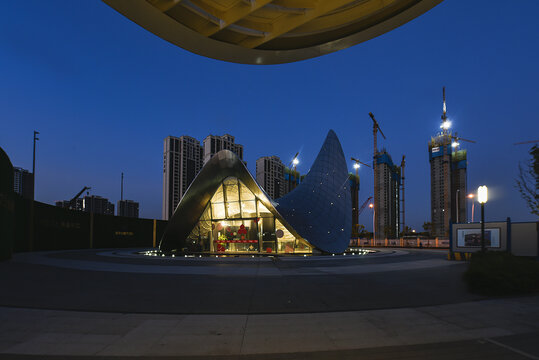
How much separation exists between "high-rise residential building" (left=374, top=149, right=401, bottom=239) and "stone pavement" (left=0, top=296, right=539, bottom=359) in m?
122

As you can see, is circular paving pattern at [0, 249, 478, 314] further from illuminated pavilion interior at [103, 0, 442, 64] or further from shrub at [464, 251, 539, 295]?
illuminated pavilion interior at [103, 0, 442, 64]

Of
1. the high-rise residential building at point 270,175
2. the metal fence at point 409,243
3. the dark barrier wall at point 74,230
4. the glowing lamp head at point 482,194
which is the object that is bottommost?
the metal fence at point 409,243

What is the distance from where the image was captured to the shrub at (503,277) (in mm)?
8734

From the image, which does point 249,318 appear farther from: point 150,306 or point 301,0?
point 301,0

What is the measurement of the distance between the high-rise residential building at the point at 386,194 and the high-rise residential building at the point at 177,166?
244ft

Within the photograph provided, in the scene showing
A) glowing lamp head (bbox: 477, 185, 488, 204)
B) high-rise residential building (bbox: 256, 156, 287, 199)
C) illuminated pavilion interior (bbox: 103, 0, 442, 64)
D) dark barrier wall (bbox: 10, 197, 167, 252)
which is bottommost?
dark barrier wall (bbox: 10, 197, 167, 252)

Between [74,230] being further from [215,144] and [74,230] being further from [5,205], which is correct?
[215,144]

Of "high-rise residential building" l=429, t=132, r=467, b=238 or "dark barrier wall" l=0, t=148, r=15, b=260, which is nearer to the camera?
"dark barrier wall" l=0, t=148, r=15, b=260

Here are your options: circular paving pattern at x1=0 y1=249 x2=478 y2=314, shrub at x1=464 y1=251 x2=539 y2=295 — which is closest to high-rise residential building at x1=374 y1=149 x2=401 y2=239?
shrub at x1=464 y1=251 x2=539 y2=295

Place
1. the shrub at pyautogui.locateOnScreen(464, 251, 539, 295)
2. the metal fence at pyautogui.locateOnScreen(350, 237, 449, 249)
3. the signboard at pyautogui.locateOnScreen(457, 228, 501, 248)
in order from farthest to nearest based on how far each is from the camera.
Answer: the metal fence at pyautogui.locateOnScreen(350, 237, 449, 249) → the signboard at pyautogui.locateOnScreen(457, 228, 501, 248) → the shrub at pyautogui.locateOnScreen(464, 251, 539, 295)

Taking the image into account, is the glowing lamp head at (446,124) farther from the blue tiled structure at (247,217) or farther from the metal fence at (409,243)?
the blue tiled structure at (247,217)

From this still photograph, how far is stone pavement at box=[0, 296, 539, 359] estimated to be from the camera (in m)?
4.61

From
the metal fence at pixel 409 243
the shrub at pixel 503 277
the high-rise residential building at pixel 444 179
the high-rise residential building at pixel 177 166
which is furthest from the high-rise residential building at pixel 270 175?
the shrub at pixel 503 277

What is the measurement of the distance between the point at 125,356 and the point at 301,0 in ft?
23.1
